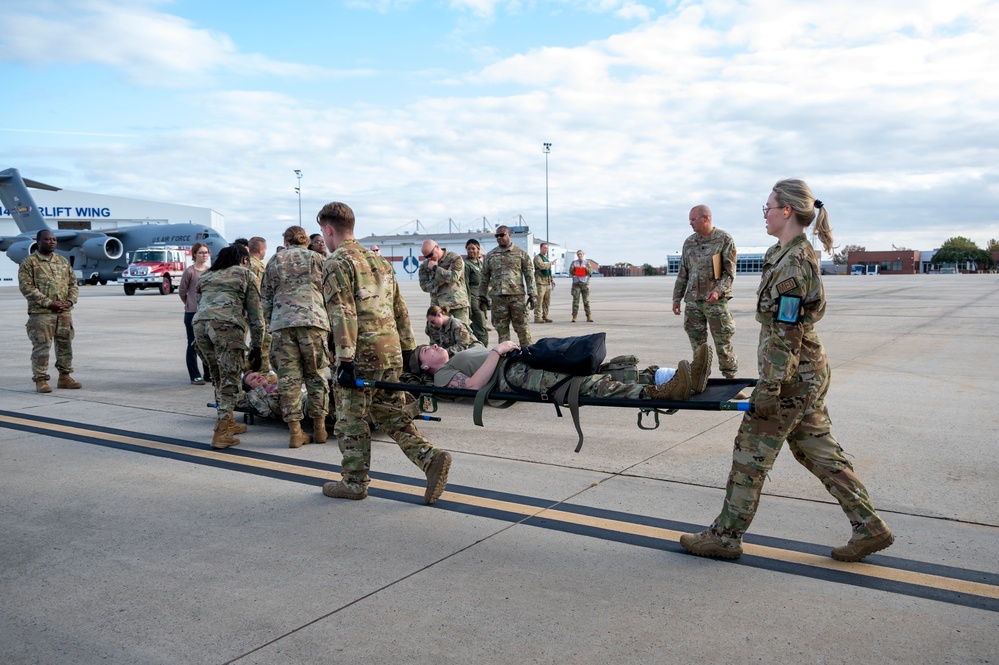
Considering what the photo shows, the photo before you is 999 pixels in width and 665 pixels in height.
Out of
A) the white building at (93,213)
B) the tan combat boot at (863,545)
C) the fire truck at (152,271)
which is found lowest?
the tan combat boot at (863,545)

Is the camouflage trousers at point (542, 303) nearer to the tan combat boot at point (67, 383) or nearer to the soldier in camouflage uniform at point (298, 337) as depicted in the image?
the tan combat boot at point (67, 383)

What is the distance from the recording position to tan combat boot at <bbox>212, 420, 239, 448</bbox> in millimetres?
6438

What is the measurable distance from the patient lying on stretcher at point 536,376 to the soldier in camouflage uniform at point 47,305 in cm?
633

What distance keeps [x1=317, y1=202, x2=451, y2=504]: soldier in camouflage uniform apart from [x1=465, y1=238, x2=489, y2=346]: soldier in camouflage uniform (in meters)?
6.16

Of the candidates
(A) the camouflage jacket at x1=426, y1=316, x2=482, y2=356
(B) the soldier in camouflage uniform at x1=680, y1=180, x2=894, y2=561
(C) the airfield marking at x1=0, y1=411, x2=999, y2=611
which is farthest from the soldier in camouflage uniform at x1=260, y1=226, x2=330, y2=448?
(B) the soldier in camouflage uniform at x1=680, y1=180, x2=894, y2=561

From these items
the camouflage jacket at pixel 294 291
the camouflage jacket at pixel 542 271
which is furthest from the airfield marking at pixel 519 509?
the camouflage jacket at pixel 542 271

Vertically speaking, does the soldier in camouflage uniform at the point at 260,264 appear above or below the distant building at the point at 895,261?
below

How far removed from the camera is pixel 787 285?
3506mm

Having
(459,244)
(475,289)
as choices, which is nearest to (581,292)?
(475,289)

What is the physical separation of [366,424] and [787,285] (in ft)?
9.46

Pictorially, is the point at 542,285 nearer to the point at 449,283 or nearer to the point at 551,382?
the point at 449,283

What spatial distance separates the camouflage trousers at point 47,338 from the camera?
952 cm

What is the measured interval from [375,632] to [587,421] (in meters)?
4.30

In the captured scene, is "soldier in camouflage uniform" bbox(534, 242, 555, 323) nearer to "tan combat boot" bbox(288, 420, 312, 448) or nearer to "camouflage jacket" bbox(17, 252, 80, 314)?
"camouflage jacket" bbox(17, 252, 80, 314)
